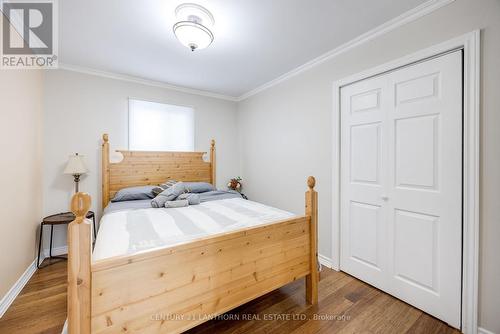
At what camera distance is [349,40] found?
2.23 meters

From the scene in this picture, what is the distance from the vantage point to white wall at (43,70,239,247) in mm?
2684

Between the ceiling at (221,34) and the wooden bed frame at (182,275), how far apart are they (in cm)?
149

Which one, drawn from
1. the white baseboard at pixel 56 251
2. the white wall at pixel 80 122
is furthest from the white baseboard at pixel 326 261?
the white baseboard at pixel 56 251

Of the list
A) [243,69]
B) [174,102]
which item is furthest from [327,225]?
[174,102]

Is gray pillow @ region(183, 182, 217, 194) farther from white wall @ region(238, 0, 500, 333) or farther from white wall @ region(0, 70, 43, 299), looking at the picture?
white wall @ region(0, 70, 43, 299)

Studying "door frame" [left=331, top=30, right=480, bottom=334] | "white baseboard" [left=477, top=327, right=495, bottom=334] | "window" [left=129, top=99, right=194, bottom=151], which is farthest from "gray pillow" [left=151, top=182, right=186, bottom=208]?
"white baseboard" [left=477, top=327, right=495, bottom=334]

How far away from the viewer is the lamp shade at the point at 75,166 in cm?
256

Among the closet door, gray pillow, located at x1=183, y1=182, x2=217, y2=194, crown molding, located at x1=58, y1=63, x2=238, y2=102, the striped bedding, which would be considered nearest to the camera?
the striped bedding

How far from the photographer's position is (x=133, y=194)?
2779 mm

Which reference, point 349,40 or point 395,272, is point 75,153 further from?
point 395,272

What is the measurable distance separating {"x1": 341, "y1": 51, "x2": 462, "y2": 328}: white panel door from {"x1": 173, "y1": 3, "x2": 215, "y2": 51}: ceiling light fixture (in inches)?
62.0

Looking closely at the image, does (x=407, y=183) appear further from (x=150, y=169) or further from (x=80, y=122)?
(x=80, y=122)

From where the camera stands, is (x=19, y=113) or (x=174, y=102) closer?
(x=19, y=113)

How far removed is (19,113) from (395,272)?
378cm
